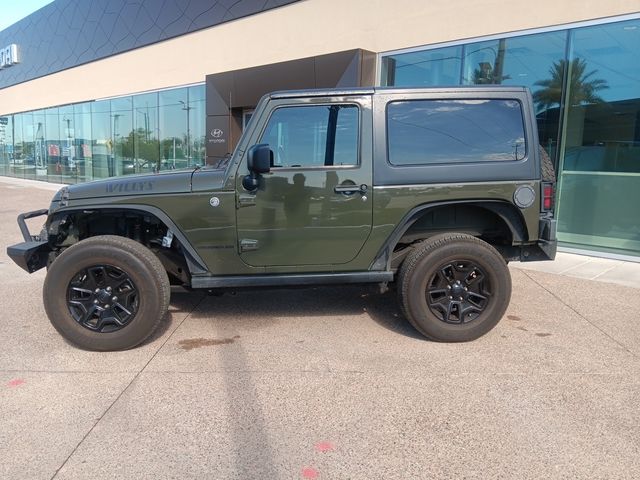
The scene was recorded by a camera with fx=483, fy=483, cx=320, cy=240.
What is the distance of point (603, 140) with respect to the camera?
758 cm

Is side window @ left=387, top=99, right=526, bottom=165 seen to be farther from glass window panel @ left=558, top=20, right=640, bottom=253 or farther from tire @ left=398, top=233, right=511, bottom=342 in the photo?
glass window panel @ left=558, top=20, right=640, bottom=253

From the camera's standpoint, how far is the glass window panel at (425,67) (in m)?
8.97

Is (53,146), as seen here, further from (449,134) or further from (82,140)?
(449,134)

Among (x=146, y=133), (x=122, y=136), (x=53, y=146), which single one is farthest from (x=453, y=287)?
(x=53, y=146)

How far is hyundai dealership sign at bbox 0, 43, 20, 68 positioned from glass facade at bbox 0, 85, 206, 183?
9.68 ft

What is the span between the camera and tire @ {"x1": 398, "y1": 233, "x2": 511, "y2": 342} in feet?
13.4

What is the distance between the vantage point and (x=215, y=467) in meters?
2.52

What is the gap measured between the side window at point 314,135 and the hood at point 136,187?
2.49ft

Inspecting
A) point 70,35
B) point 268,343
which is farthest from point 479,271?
point 70,35

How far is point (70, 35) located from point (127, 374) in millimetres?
22057

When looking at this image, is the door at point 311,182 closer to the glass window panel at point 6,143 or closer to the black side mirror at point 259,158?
the black side mirror at point 259,158

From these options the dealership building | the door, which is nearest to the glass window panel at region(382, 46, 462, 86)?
the dealership building

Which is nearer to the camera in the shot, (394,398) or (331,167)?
(394,398)

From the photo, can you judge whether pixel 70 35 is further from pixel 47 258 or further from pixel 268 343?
pixel 268 343
